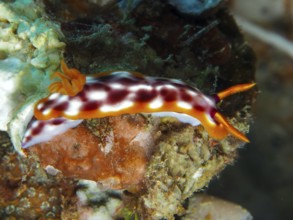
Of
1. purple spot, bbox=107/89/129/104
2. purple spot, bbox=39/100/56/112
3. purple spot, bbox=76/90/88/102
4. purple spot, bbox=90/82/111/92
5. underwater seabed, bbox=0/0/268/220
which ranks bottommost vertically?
underwater seabed, bbox=0/0/268/220

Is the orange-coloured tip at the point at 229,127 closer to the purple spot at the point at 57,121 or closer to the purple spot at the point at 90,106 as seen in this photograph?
the purple spot at the point at 90,106

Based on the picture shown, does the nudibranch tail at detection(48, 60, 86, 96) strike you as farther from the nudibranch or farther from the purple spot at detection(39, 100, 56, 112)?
the purple spot at detection(39, 100, 56, 112)

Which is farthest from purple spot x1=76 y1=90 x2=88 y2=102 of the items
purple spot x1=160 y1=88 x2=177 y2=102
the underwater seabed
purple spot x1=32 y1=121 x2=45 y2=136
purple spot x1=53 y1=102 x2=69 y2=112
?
purple spot x1=160 y1=88 x2=177 y2=102

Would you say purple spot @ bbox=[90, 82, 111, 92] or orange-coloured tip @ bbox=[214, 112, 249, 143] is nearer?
purple spot @ bbox=[90, 82, 111, 92]

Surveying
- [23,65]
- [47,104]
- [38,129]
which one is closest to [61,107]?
[47,104]

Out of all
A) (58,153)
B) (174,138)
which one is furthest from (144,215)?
(58,153)

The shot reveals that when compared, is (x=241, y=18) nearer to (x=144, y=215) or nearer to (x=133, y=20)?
(x=133, y=20)
